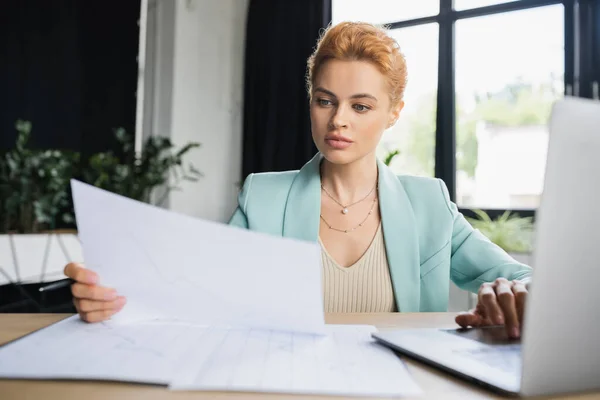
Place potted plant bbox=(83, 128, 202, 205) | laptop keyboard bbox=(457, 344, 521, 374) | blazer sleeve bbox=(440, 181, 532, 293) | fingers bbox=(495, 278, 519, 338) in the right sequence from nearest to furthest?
laptop keyboard bbox=(457, 344, 521, 374) → fingers bbox=(495, 278, 519, 338) → blazer sleeve bbox=(440, 181, 532, 293) → potted plant bbox=(83, 128, 202, 205)

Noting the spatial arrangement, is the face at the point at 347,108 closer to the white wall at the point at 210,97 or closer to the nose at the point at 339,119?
the nose at the point at 339,119

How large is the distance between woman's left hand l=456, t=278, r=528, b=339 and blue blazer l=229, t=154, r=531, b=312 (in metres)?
0.41

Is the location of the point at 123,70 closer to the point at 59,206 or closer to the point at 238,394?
→ the point at 59,206

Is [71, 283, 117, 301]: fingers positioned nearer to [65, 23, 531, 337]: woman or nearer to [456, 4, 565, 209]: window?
[65, 23, 531, 337]: woman

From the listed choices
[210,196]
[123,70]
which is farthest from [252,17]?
[210,196]

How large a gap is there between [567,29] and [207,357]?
3.51 meters

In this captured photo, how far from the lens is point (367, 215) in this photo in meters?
1.33

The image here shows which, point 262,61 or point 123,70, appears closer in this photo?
point 123,70

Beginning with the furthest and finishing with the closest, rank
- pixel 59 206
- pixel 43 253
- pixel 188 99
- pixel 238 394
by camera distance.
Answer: pixel 188 99
pixel 59 206
pixel 43 253
pixel 238 394

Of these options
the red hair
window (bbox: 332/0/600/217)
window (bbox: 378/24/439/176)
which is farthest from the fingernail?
window (bbox: 378/24/439/176)

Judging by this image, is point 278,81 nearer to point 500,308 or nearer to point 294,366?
point 500,308

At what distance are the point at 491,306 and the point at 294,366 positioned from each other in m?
0.34

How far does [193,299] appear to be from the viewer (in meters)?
0.62

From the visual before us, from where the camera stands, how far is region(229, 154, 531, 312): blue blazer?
45.8 inches
